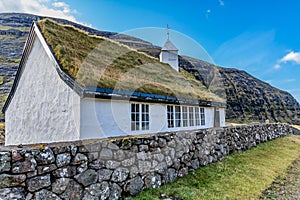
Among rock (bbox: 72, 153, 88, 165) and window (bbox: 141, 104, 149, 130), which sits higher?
window (bbox: 141, 104, 149, 130)

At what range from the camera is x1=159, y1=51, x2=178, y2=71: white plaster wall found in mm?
22938

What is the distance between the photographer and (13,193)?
11.5 ft

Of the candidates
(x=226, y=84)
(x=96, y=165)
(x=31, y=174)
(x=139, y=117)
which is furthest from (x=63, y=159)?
(x=226, y=84)

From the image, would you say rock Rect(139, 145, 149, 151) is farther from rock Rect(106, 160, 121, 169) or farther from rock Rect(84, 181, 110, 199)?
rock Rect(84, 181, 110, 199)

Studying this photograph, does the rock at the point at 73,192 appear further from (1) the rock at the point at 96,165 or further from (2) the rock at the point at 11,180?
(2) the rock at the point at 11,180

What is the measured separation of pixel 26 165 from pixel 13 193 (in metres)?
0.43

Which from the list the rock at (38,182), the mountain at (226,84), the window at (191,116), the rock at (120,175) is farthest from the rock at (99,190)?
the mountain at (226,84)

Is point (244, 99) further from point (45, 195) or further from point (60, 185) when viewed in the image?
point (45, 195)

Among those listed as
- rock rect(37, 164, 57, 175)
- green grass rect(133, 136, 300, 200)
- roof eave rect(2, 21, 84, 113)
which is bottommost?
green grass rect(133, 136, 300, 200)

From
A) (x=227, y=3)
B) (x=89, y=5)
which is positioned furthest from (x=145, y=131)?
(x=227, y=3)

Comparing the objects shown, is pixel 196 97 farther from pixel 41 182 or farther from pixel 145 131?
pixel 41 182

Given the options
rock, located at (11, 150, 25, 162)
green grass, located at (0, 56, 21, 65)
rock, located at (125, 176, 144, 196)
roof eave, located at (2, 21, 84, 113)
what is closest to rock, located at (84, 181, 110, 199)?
rock, located at (125, 176, 144, 196)

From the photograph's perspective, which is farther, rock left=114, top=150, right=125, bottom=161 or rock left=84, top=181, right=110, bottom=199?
rock left=114, top=150, right=125, bottom=161

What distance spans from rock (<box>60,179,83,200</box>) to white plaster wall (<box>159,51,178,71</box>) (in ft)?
64.3
